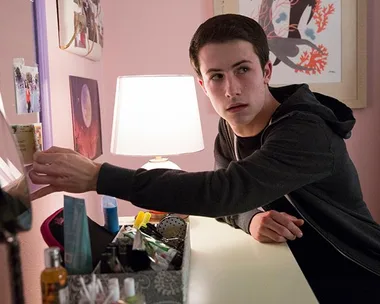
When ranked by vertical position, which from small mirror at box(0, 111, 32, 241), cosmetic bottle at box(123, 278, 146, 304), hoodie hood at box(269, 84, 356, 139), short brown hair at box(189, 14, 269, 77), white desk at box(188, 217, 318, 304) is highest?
short brown hair at box(189, 14, 269, 77)

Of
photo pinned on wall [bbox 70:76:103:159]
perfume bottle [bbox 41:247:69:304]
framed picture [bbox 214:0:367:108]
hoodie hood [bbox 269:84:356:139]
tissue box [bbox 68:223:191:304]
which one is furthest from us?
framed picture [bbox 214:0:367:108]

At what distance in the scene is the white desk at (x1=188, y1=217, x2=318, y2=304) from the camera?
96 centimetres

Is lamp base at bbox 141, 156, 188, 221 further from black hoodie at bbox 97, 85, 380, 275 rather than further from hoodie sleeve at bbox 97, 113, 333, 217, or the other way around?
hoodie sleeve at bbox 97, 113, 333, 217

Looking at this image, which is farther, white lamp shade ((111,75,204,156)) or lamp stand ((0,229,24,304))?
white lamp shade ((111,75,204,156))

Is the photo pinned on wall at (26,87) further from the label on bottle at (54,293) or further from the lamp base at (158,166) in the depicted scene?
the lamp base at (158,166)

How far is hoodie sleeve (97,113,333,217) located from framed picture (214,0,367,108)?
1278 mm

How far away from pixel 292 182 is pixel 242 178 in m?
0.14

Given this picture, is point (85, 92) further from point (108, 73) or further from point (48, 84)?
point (108, 73)

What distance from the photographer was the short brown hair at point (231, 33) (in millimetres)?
1241

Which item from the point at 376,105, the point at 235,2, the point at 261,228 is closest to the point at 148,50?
the point at 235,2

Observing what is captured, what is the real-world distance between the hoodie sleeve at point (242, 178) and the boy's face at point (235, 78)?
136 mm

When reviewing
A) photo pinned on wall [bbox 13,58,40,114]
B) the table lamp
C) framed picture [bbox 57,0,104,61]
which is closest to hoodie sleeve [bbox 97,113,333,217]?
photo pinned on wall [bbox 13,58,40,114]

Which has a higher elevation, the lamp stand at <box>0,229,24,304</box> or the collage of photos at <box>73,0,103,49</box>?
the collage of photos at <box>73,0,103,49</box>

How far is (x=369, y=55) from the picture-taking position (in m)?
2.36
